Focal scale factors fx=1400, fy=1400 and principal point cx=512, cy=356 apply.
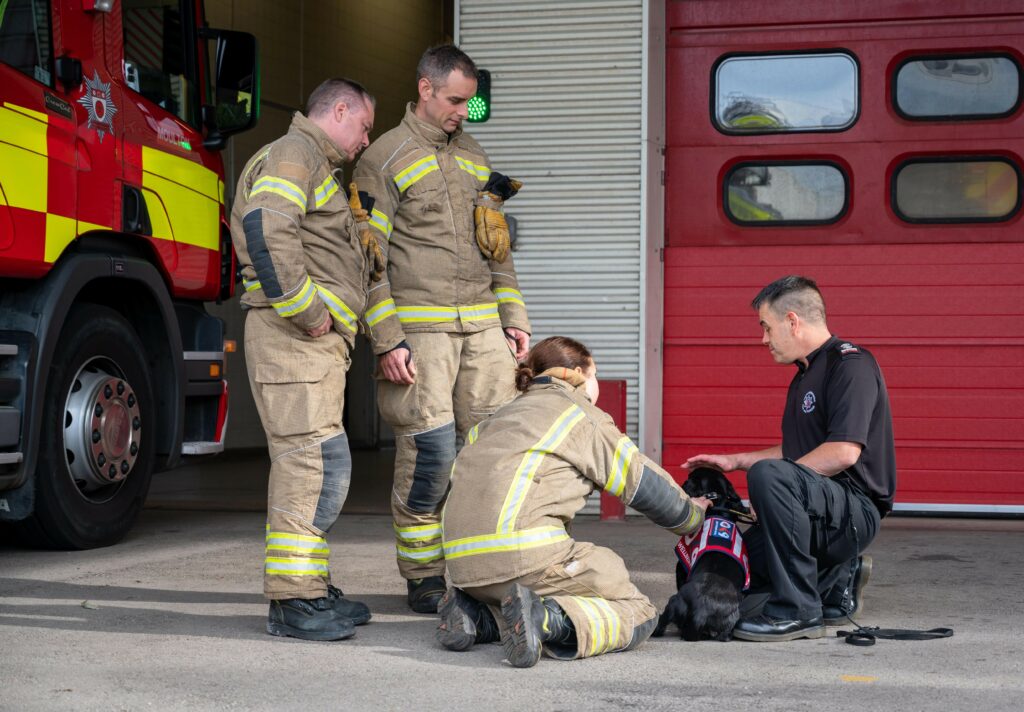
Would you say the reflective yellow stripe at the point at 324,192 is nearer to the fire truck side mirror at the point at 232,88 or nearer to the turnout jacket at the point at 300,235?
the turnout jacket at the point at 300,235

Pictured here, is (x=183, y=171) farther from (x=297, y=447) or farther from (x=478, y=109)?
(x=297, y=447)

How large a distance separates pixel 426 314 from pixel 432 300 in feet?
0.18

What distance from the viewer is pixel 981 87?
7332mm

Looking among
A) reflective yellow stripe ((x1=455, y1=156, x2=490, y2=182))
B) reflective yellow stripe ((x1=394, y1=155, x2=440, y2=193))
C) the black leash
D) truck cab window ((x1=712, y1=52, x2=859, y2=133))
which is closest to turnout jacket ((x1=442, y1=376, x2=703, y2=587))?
the black leash

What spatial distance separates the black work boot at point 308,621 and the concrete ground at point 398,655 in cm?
5

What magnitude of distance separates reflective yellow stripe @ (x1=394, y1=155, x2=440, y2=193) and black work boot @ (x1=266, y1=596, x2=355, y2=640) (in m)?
1.50

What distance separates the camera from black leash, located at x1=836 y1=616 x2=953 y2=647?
4273 mm

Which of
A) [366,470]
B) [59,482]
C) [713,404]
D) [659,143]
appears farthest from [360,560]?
[366,470]

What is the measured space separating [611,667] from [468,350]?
153 cm

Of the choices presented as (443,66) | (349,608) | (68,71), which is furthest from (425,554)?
(68,71)

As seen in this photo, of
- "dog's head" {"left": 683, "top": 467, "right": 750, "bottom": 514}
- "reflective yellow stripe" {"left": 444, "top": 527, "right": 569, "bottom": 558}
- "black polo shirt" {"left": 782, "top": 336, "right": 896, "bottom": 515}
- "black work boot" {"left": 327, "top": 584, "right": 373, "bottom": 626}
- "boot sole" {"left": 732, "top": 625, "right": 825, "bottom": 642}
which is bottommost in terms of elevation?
"boot sole" {"left": 732, "top": 625, "right": 825, "bottom": 642}

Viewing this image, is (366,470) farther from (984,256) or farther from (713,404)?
(984,256)

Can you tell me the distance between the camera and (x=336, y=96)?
4645 millimetres

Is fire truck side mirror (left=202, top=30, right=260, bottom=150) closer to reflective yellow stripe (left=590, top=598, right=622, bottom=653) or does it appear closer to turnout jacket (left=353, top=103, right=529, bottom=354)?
turnout jacket (left=353, top=103, right=529, bottom=354)
